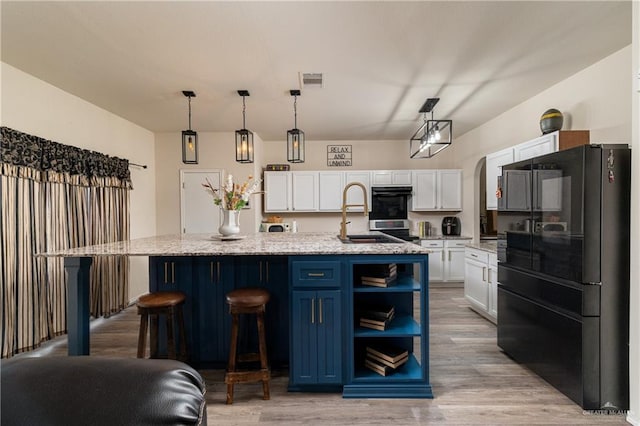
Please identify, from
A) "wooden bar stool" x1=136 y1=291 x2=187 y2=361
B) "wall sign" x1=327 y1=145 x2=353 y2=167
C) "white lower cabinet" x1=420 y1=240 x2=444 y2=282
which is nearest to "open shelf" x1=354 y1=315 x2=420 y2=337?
"wooden bar stool" x1=136 y1=291 x2=187 y2=361

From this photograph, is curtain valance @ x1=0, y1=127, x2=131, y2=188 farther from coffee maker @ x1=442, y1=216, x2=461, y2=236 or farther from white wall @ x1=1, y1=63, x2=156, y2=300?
coffee maker @ x1=442, y1=216, x2=461, y2=236

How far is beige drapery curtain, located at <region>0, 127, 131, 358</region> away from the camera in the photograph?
2.65m

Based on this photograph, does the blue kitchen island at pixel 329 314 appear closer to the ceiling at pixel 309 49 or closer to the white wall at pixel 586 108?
the ceiling at pixel 309 49

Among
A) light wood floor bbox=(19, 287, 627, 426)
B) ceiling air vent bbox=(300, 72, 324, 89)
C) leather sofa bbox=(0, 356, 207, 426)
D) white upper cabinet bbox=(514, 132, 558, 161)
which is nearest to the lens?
leather sofa bbox=(0, 356, 207, 426)

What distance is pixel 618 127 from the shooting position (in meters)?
2.53

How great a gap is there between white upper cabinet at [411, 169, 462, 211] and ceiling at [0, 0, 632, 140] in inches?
69.1

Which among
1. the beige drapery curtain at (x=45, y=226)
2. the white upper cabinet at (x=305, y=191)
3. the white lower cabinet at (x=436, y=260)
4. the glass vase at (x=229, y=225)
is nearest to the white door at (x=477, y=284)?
the white lower cabinet at (x=436, y=260)

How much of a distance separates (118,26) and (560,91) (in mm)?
4039

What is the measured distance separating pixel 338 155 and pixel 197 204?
2719mm

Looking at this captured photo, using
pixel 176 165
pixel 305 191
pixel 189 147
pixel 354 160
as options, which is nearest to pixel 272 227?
pixel 305 191

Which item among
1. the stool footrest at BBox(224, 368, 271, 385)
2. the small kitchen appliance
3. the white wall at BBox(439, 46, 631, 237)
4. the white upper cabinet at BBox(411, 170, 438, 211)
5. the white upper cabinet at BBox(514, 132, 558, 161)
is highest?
the white wall at BBox(439, 46, 631, 237)

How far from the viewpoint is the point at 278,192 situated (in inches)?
218

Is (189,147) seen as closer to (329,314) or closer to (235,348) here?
(235,348)

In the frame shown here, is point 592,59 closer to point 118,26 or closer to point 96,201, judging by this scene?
point 118,26
